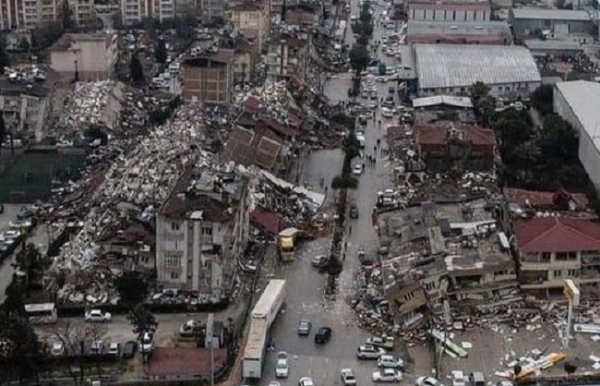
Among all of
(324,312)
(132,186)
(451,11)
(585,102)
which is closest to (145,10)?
(451,11)

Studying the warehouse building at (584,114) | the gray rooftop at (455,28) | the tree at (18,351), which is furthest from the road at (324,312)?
the gray rooftop at (455,28)

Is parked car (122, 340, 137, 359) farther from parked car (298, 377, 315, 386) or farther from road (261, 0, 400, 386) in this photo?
parked car (298, 377, 315, 386)

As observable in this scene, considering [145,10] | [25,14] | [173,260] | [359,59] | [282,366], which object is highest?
[173,260]

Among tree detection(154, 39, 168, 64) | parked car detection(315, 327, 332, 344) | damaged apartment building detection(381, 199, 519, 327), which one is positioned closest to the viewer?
parked car detection(315, 327, 332, 344)

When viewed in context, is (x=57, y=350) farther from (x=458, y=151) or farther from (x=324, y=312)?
(x=458, y=151)

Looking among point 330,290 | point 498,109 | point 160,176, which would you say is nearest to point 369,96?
point 498,109

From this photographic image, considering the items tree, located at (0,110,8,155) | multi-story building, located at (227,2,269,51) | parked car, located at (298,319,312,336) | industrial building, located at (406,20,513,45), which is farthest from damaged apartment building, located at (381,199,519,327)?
industrial building, located at (406,20,513,45)
